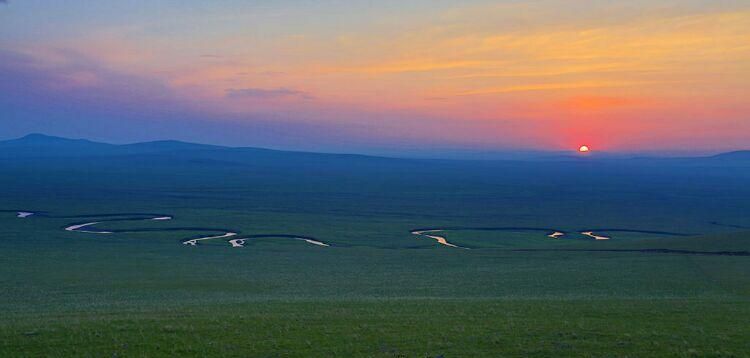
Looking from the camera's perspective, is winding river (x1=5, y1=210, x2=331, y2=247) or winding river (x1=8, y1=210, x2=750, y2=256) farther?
winding river (x1=5, y1=210, x2=331, y2=247)

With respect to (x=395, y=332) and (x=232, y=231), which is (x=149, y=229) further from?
(x=395, y=332)

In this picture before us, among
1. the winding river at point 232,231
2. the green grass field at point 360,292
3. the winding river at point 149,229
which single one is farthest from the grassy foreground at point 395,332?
the winding river at point 149,229

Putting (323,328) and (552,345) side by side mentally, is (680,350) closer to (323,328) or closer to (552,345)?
(552,345)

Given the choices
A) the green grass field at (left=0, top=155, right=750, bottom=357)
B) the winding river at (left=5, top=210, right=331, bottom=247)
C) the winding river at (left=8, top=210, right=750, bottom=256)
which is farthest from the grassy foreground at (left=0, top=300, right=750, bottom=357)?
the winding river at (left=5, top=210, right=331, bottom=247)

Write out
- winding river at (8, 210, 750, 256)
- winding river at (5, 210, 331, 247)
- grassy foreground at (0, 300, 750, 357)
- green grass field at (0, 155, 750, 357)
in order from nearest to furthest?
1. grassy foreground at (0, 300, 750, 357)
2. green grass field at (0, 155, 750, 357)
3. winding river at (8, 210, 750, 256)
4. winding river at (5, 210, 331, 247)

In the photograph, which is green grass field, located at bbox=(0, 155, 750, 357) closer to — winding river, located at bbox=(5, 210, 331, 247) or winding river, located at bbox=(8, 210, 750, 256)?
winding river, located at bbox=(8, 210, 750, 256)

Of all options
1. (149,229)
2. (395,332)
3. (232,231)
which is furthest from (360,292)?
(149,229)

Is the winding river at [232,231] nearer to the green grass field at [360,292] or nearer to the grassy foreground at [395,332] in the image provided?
the green grass field at [360,292]

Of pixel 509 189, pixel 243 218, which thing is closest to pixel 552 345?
pixel 243 218
